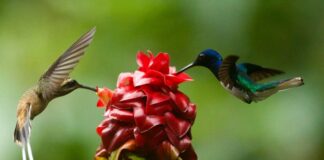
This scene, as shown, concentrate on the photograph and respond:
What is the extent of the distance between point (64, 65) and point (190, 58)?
44.7 inches

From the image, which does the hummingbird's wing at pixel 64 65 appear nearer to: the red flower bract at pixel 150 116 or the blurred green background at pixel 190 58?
the red flower bract at pixel 150 116

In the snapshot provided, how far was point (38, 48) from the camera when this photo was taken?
3535 millimetres

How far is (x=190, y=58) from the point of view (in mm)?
3477

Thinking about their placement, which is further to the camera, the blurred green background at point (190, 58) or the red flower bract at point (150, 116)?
the blurred green background at point (190, 58)

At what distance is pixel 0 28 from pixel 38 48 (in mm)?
209

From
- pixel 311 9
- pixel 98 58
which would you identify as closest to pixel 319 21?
pixel 311 9

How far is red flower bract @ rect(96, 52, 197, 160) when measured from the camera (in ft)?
6.94

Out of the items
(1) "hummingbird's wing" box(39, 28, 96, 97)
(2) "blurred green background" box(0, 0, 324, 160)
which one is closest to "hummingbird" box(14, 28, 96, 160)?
(1) "hummingbird's wing" box(39, 28, 96, 97)

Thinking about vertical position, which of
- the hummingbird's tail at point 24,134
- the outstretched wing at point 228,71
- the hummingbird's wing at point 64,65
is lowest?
the hummingbird's tail at point 24,134

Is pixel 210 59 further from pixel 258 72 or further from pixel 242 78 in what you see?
pixel 258 72

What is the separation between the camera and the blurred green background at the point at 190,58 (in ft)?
10.4

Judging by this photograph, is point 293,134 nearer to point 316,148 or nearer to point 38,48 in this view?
point 316,148

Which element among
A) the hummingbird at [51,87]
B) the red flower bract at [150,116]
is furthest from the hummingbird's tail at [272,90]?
the hummingbird at [51,87]

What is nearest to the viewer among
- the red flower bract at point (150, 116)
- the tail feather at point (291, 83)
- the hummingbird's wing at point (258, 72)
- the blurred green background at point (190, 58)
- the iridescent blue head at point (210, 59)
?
the red flower bract at point (150, 116)
